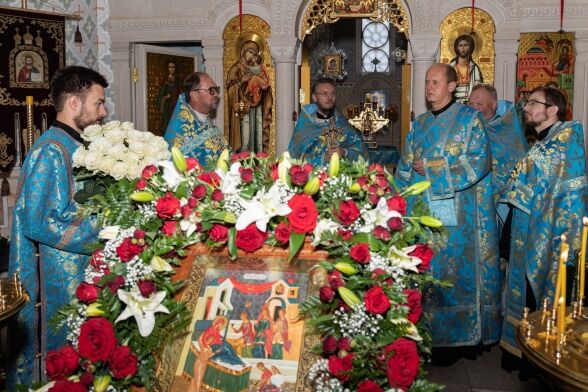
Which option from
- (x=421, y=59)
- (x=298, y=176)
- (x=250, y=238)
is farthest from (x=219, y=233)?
(x=421, y=59)

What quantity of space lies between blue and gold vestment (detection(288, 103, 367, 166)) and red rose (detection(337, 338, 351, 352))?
3.82m

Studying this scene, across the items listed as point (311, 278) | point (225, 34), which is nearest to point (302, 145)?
point (225, 34)

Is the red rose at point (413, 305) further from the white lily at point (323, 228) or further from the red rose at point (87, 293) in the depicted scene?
the red rose at point (87, 293)

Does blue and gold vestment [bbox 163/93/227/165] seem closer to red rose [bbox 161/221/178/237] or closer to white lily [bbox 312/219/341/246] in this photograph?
red rose [bbox 161/221/178/237]

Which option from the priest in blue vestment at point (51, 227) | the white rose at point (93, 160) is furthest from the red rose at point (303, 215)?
the priest in blue vestment at point (51, 227)

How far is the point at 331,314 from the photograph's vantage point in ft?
6.40

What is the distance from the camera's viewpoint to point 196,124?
467cm

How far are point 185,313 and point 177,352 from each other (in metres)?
0.12

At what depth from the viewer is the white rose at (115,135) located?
281 cm

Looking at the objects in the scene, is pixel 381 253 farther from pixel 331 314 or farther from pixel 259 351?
pixel 259 351

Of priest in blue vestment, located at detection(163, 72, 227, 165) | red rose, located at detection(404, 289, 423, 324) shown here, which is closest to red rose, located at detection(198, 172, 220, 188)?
red rose, located at detection(404, 289, 423, 324)

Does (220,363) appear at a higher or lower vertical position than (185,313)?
lower

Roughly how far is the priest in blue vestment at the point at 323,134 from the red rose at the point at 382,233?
359 cm

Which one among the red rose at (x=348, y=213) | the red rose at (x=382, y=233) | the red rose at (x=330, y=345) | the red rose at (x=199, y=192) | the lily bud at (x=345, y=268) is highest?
the red rose at (x=199, y=192)
